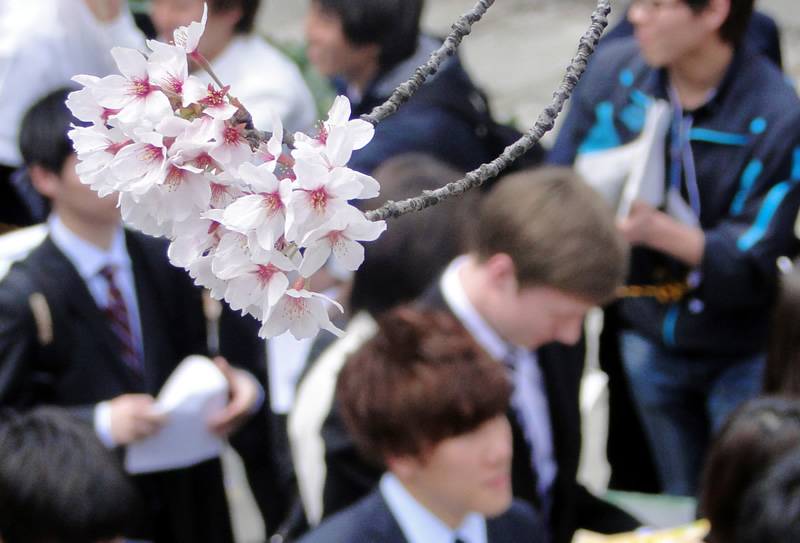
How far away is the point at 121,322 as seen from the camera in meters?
2.61

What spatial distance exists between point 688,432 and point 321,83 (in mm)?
2765

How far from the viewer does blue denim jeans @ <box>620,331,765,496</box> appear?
9.68ft

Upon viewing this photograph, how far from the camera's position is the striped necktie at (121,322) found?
2.60 m

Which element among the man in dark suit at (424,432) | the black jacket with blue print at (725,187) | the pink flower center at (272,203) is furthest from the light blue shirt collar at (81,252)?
the pink flower center at (272,203)

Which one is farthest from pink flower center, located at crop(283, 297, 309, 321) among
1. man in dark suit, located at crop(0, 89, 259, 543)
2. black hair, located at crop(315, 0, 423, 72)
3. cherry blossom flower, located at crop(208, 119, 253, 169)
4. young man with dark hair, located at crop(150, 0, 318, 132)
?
black hair, located at crop(315, 0, 423, 72)

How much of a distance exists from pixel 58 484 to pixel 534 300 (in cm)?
106

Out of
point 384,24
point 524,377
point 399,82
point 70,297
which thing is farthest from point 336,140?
point 384,24

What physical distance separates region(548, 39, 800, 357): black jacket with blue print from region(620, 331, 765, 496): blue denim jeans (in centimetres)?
6

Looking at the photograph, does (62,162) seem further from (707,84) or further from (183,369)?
(707,84)

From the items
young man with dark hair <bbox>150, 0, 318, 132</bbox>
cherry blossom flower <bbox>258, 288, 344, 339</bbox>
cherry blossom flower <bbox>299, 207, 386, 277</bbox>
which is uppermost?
cherry blossom flower <bbox>299, 207, 386, 277</bbox>

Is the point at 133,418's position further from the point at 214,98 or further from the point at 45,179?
the point at 214,98

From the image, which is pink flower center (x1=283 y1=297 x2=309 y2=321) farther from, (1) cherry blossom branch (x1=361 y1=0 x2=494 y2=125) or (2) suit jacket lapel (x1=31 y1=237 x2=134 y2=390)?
(2) suit jacket lapel (x1=31 y1=237 x2=134 y2=390)

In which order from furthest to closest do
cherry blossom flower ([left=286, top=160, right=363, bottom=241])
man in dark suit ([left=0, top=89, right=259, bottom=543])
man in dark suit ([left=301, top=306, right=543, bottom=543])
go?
man in dark suit ([left=0, top=89, right=259, bottom=543]) → man in dark suit ([left=301, top=306, right=543, bottom=543]) → cherry blossom flower ([left=286, top=160, right=363, bottom=241])

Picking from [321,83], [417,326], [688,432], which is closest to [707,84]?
[688,432]
